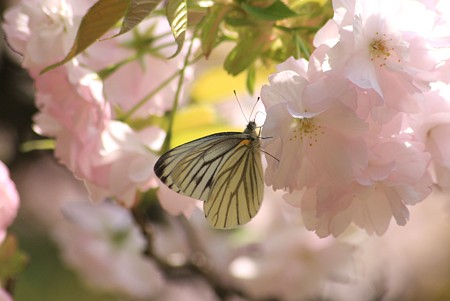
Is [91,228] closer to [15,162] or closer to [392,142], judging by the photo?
[15,162]

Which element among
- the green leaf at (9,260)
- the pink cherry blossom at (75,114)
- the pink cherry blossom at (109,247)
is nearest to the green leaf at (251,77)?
the pink cherry blossom at (75,114)

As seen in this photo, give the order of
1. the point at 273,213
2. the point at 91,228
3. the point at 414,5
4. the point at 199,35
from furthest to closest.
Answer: the point at 273,213 < the point at 91,228 < the point at 199,35 < the point at 414,5

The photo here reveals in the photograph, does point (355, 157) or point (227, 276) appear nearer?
point (355, 157)

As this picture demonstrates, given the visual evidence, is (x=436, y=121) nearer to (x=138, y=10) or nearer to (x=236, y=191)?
(x=236, y=191)

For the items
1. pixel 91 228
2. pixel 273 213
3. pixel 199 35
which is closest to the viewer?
pixel 199 35

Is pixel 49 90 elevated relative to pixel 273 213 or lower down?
elevated

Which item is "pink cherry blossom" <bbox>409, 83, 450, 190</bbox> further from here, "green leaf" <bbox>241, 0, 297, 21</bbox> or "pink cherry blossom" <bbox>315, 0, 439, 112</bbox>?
"green leaf" <bbox>241, 0, 297, 21</bbox>

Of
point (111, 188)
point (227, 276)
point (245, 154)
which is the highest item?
point (245, 154)

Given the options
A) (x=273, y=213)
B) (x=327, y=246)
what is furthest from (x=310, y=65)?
(x=273, y=213)
